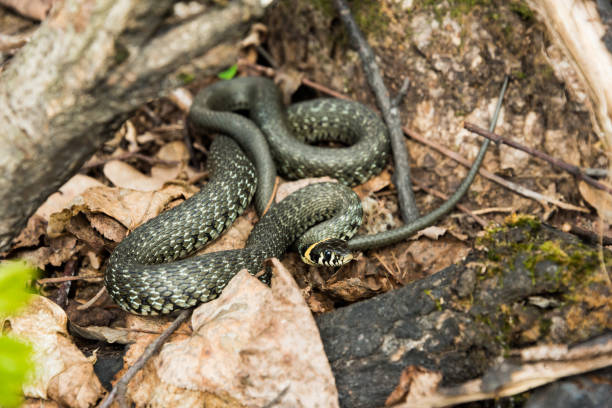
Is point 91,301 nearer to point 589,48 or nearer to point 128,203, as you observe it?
point 128,203

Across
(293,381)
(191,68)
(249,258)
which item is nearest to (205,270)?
(249,258)

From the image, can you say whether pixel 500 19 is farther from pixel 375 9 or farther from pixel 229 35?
pixel 229 35

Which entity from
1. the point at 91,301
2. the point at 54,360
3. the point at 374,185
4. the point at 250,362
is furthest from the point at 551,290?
the point at 91,301

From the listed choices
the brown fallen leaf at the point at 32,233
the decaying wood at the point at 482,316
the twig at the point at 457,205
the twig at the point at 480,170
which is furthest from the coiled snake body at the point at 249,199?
the decaying wood at the point at 482,316

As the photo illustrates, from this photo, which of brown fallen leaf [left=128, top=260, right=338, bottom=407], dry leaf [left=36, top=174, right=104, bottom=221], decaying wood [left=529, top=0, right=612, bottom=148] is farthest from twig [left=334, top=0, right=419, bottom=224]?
dry leaf [left=36, top=174, right=104, bottom=221]

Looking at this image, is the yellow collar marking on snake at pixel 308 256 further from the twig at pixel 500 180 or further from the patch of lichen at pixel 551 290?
the patch of lichen at pixel 551 290

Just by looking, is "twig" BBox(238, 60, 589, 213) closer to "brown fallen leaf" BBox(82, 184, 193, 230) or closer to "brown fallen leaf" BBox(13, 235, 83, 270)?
"brown fallen leaf" BBox(82, 184, 193, 230)
